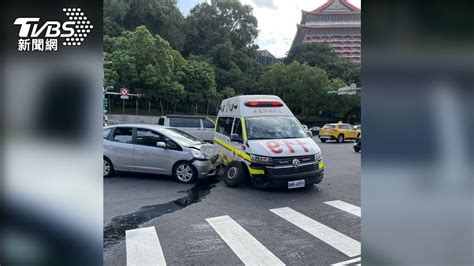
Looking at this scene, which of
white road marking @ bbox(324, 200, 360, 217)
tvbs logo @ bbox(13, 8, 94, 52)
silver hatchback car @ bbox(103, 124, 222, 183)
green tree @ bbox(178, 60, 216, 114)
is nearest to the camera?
tvbs logo @ bbox(13, 8, 94, 52)

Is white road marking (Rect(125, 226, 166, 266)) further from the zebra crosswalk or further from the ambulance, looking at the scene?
the ambulance

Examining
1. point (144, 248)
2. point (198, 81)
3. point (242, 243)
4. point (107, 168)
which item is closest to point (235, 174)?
point (242, 243)

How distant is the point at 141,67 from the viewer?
25.2 meters

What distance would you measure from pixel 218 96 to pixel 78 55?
78.5 feet

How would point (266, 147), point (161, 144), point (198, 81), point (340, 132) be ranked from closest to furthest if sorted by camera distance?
point (266, 147)
point (161, 144)
point (340, 132)
point (198, 81)

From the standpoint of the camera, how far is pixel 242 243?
4109mm

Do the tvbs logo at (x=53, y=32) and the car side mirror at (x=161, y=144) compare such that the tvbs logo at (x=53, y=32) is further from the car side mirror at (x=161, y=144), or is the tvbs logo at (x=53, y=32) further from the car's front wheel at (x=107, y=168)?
the car's front wheel at (x=107, y=168)

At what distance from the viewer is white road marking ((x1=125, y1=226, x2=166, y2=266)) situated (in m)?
3.54

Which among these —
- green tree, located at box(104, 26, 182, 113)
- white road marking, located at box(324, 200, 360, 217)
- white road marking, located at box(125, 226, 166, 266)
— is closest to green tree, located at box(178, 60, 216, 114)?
green tree, located at box(104, 26, 182, 113)

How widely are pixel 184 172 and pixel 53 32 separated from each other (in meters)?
5.12

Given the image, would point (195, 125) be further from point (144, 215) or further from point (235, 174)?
point (144, 215)

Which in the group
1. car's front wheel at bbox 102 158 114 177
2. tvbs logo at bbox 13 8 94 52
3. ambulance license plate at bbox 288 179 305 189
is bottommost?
ambulance license plate at bbox 288 179 305 189

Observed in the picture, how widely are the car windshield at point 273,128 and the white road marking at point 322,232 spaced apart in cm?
208

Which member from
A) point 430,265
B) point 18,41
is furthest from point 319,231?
point 18,41
